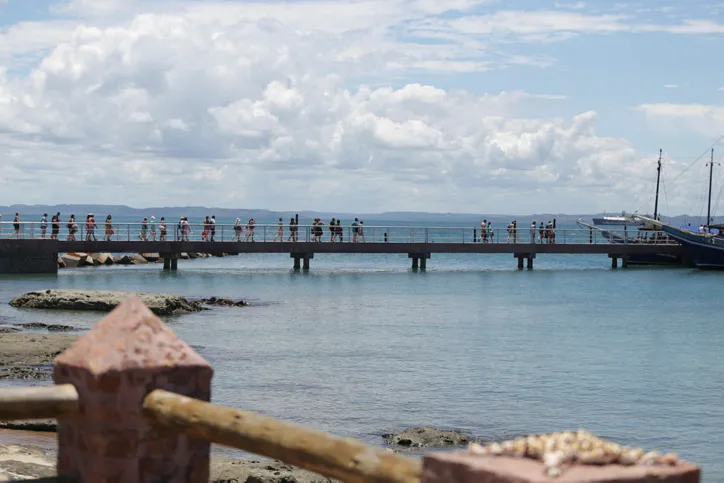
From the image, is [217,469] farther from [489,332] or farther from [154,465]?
[489,332]

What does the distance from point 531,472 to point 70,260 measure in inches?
2122

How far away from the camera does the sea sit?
1788cm

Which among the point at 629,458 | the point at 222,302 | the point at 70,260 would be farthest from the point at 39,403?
the point at 70,260

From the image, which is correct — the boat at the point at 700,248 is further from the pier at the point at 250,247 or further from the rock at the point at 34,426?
the rock at the point at 34,426

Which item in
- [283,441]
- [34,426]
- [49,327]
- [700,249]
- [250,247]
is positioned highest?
[283,441]

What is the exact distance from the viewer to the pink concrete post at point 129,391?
455 cm

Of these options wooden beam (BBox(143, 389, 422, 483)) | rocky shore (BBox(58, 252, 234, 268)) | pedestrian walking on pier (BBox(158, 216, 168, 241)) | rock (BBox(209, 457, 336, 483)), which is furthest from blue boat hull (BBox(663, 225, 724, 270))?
wooden beam (BBox(143, 389, 422, 483))

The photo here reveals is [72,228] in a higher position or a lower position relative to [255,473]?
higher

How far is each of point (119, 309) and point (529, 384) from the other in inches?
722

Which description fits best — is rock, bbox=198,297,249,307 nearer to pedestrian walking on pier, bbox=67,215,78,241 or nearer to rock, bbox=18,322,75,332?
rock, bbox=18,322,75,332

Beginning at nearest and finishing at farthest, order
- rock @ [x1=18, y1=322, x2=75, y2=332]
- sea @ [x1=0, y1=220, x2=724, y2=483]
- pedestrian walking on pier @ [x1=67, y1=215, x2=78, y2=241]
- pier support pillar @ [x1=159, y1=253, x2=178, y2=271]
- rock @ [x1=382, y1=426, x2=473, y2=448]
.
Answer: rock @ [x1=382, y1=426, x2=473, y2=448] → sea @ [x1=0, y1=220, x2=724, y2=483] → rock @ [x1=18, y1=322, x2=75, y2=332] → pedestrian walking on pier @ [x1=67, y1=215, x2=78, y2=241] → pier support pillar @ [x1=159, y1=253, x2=178, y2=271]

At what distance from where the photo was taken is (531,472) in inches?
112

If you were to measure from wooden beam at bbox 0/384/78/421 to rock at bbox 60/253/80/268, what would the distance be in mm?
51292

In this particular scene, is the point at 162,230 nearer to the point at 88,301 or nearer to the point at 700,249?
the point at 88,301
